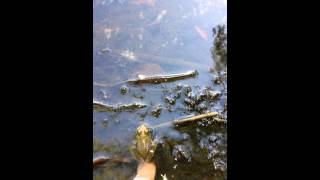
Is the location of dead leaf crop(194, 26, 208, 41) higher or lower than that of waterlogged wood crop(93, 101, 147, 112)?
higher

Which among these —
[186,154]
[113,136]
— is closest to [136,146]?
[113,136]

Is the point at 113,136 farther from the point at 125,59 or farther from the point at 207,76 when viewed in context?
the point at 207,76

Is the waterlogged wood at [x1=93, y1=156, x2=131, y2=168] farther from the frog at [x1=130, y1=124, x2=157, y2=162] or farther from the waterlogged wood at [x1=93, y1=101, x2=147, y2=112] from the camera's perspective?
the waterlogged wood at [x1=93, y1=101, x2=147, y2=112]

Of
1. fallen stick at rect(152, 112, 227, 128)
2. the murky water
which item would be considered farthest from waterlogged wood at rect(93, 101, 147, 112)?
fallen stick at rect(152, 112, 227, 128)

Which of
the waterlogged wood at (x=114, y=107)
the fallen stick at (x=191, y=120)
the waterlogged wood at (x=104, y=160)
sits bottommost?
the waterlogged wood at (x=104, y=160)

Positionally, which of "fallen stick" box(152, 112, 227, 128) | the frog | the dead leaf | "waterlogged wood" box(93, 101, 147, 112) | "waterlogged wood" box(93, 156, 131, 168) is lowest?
"waterlogged wood" box(93, 156, 131, 168)

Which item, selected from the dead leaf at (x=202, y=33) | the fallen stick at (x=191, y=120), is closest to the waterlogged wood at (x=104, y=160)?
the fallen stick at (x=191, y=120)

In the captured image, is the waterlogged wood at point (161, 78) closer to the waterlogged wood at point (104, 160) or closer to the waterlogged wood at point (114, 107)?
the waterlogged wood at point (114, 107)
